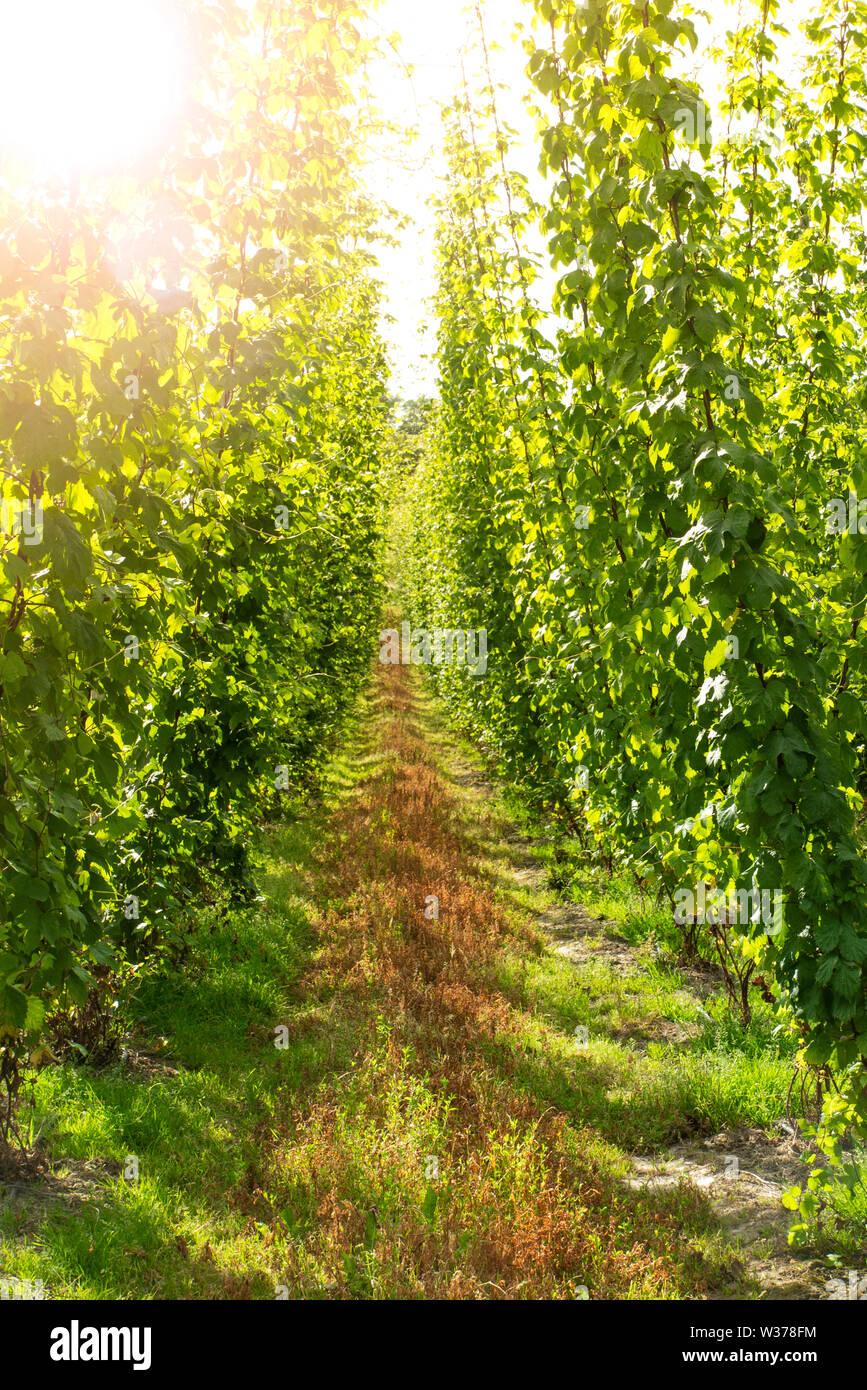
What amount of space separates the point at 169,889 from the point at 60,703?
7.44 ft

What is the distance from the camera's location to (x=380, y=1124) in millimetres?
3943

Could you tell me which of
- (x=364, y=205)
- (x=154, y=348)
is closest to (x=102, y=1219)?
(x=154, y=348)

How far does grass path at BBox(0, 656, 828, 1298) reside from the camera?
3055mm

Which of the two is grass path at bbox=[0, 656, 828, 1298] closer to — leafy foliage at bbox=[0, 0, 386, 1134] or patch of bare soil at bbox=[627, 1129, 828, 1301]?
patch of bare soil at bbox=[627, 1129, 828, 1301]

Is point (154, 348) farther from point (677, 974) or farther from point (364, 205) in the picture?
point (364, 205)

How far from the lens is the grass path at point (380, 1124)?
3055 millimetres

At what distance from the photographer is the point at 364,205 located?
7.52 metres

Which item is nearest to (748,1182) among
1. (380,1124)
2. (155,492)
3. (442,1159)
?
(442,1159)
